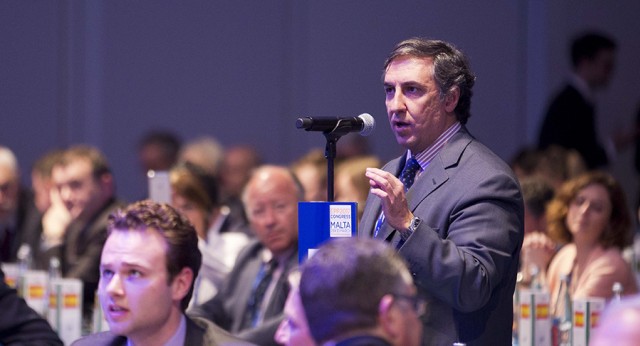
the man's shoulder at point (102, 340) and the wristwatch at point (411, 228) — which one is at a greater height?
the wristwatch at point (411, 228)

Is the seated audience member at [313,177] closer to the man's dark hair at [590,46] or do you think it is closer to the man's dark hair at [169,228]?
the man's dark hair at [590,46]

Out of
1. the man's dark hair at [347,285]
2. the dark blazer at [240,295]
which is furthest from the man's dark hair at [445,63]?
the dark blazer at [240,295]

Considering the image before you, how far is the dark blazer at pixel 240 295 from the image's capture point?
16.0ft

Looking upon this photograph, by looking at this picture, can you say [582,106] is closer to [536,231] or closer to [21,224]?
[536,231]

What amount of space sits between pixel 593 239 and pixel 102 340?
2.36 metres

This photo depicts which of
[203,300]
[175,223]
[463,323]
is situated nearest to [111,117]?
[203,300]

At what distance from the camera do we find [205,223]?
565 centimetres

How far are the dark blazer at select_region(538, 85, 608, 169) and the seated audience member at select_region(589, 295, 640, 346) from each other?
6.22 m

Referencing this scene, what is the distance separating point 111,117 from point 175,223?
6.31m

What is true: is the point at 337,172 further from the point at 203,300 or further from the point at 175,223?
the point at 175,223

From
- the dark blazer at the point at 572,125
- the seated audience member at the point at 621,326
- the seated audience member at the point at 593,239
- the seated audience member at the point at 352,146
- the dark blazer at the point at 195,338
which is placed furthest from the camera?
the seated audience member at the point at 352,146

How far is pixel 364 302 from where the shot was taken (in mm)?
1826

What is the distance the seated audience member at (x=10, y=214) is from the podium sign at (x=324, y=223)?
4.35 metres

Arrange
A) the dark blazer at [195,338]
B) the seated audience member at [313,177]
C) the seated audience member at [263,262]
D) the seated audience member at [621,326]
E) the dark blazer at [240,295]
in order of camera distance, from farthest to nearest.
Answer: the seated audience member at [313,177], the seated audience member at [263,262], the dark blazer at [240,295], the dark blazer at [195,338], the seated audience member at [621,326]
